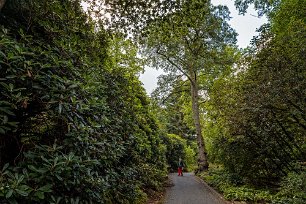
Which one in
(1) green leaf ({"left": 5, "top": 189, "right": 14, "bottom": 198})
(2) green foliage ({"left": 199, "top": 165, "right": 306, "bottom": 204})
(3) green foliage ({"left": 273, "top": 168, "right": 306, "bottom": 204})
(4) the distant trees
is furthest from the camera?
(4) the distant trees

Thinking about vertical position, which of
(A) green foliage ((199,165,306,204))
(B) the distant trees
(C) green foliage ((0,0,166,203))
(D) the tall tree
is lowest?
(A) green foliage ((199,165,306,204))

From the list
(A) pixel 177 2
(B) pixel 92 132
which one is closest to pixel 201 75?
(A) pixel 177 2

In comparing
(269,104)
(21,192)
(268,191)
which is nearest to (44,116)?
(21,192)

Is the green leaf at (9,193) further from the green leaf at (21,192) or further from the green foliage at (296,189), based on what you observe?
the green foliage at (296,189)

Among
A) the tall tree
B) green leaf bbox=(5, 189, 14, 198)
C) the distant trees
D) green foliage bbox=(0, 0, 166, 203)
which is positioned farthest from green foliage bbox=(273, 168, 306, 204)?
the tall tree

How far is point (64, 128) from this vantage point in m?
3.69

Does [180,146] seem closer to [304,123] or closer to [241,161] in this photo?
[241,161]

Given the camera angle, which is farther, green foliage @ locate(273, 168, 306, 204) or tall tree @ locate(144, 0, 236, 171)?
tall tree @ locate(144, 0, 236, 171)

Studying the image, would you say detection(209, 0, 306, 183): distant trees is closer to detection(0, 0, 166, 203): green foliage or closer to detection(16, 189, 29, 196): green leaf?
detection(0, 0, 166, 203): green foliage

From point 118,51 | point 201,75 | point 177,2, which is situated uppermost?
point 201,75

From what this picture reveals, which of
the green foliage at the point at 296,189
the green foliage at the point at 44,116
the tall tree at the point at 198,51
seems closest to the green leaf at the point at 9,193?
the green foliage at the point at 44,116

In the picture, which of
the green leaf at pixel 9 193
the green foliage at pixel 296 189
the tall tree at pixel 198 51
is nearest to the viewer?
the green leaf at pixel 9 193

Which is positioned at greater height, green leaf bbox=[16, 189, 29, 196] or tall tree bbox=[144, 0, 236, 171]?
tall tree bbox=[144, 0, 236, 171]

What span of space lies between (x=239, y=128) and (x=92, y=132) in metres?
8.72
